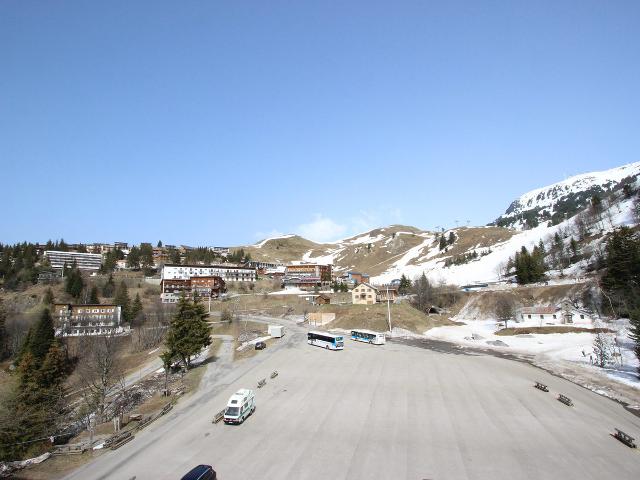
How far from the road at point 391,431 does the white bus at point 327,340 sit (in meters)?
13.8

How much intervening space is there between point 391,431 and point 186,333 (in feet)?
108

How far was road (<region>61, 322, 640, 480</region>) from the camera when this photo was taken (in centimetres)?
2470

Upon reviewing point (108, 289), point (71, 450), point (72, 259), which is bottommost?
point (71, 450)

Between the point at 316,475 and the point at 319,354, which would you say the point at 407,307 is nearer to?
the point at 319,354

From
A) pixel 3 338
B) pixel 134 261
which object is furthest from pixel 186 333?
pixel 134 261

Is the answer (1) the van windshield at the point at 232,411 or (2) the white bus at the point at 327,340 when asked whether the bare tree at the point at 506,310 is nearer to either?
(2) the white bus at the point at 327,340

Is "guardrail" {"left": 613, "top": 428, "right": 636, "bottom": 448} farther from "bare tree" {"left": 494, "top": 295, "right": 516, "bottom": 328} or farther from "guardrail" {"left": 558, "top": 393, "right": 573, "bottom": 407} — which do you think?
"bare tree" {"left": 494, "top": 295, "right": 516, "bottom": 328}

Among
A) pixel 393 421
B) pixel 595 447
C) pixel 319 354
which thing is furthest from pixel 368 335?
pixel 595 447

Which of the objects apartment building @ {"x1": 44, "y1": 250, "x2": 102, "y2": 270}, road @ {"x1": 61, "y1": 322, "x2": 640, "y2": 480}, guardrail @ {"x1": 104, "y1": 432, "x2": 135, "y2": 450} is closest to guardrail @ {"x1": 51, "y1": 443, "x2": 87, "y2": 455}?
guardrail @ {"x1": 104, "y1": 432, "x2": 135, "y2": 450}

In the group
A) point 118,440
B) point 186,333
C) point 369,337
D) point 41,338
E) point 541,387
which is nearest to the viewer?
point 118,440

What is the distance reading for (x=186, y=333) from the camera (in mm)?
53062

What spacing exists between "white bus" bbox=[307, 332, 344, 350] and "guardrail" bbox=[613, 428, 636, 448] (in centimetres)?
3842

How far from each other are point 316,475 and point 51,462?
61.1ft

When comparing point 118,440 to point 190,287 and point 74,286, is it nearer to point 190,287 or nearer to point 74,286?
point 190,287
